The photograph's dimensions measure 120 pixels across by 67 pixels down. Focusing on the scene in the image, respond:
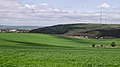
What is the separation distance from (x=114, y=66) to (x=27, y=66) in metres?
10.3

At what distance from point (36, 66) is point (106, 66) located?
27.4 ft

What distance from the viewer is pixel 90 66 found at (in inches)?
1439

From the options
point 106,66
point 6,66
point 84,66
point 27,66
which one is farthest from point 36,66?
point 106,66

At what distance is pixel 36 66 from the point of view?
3409 cm

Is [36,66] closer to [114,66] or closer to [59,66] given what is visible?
[59,66]

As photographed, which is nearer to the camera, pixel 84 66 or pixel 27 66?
pixel 27 66

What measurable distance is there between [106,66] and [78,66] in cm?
331

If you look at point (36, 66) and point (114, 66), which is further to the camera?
point (114, 66)

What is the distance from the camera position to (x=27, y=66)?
3388cm

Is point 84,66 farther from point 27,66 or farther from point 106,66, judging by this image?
point 27,66

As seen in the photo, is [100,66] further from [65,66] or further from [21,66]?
[21,66]

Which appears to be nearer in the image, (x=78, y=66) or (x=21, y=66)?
(x=21, y=66)

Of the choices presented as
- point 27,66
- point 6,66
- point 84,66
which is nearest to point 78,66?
point 84,66

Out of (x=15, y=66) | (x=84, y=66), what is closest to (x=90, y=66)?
(x=84, y=66)
